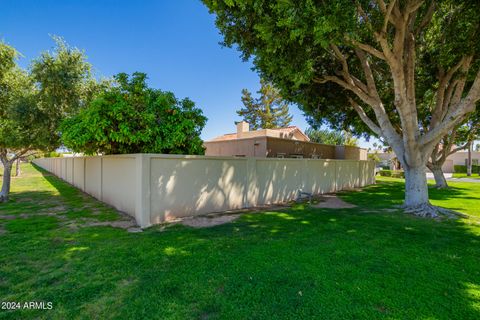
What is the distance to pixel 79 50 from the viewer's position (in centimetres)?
954

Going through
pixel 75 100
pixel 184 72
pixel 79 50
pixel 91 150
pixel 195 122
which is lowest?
pixel 91 150

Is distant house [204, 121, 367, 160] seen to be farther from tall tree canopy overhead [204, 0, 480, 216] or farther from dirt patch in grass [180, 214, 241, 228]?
dirt patch in grass [180, 214, 241, 228]

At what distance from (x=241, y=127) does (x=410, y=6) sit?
14.6m

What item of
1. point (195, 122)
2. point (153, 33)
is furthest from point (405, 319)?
point (153, 33)

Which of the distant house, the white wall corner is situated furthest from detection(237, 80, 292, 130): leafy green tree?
the white wall corner

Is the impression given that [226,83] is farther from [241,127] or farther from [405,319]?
[405,319]

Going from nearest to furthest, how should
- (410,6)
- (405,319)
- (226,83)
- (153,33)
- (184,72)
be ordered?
(405,319)
(410,6)
(153,33)
(184,72)
(226,83)

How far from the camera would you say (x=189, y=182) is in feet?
23.3

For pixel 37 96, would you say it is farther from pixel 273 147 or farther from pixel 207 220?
pixel 273 147

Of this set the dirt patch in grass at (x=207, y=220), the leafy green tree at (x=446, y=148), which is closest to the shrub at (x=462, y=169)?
the leafy green tree at (x=446, y=148)

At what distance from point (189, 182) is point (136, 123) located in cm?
260

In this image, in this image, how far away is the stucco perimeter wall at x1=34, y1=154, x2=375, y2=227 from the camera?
6.30 m

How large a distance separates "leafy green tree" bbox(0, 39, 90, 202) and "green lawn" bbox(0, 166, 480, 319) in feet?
13.6

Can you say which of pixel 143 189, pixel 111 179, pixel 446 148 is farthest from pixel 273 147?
pixel 446 148
